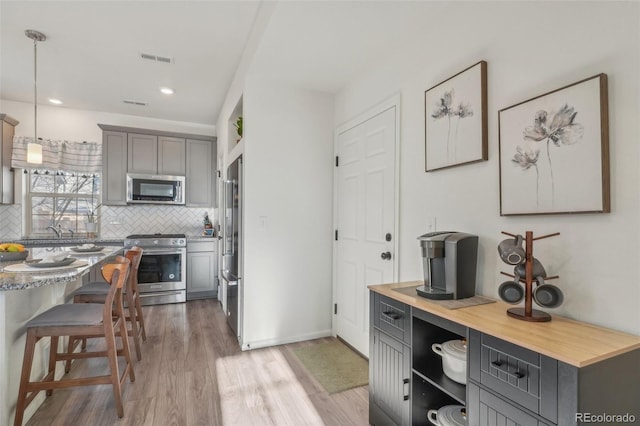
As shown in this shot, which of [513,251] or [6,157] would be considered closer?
[513,251]

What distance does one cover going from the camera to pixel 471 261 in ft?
5.34

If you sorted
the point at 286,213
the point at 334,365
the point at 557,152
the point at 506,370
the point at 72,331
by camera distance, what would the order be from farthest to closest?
the point at 286,213 < the point at 334,365 < the point at 72,331 < the point at 557,152 < the point at 506,370

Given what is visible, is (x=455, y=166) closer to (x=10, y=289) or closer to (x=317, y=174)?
(x=317, y=174)

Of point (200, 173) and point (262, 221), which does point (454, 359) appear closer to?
point (262, 221)

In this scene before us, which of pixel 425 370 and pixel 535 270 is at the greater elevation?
pixel 535 270

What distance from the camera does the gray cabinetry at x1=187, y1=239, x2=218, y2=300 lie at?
4.64 meters

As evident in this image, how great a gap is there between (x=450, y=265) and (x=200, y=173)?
4415 mm

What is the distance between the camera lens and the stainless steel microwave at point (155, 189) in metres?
4.64

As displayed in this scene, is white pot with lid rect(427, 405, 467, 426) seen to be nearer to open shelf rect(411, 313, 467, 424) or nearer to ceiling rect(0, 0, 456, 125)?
open shelf rect(411, 313, 467, 424)

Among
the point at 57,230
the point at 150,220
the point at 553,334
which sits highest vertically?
the point at 150,220

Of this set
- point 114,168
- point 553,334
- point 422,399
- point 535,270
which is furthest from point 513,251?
point 114,168

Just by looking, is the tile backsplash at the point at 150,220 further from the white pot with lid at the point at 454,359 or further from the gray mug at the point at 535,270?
the gray mug at the point at 535,270

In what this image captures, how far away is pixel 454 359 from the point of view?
4.59ft

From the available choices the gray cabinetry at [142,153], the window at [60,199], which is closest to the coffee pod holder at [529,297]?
the gray cabinetry at [142,153]
